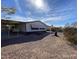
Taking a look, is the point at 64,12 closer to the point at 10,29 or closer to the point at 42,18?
the point at 42,18

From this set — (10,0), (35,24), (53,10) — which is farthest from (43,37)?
(10,0)

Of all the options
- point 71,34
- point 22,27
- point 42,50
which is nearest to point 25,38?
point 22,27

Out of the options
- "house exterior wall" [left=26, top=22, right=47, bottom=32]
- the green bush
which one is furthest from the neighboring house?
the green bush

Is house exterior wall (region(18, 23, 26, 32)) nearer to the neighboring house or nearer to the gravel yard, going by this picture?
the neighboring house

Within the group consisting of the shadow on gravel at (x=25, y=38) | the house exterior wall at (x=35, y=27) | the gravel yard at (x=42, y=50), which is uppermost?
the house exterior wall at (x=35, y=27)

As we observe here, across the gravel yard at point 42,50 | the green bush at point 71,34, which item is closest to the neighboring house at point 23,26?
the gravel yard at point 42,50

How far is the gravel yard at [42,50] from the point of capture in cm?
176

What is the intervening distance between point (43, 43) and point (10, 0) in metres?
0.74

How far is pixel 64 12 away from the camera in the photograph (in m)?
1.77

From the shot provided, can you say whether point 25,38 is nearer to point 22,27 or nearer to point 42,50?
point 22,27

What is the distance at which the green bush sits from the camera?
1760 mm

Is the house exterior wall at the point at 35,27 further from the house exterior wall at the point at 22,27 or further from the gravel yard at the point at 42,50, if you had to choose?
the gravel yard at the point at 42,50

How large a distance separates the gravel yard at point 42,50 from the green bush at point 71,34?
7 cm

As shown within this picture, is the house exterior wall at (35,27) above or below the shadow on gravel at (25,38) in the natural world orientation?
above
